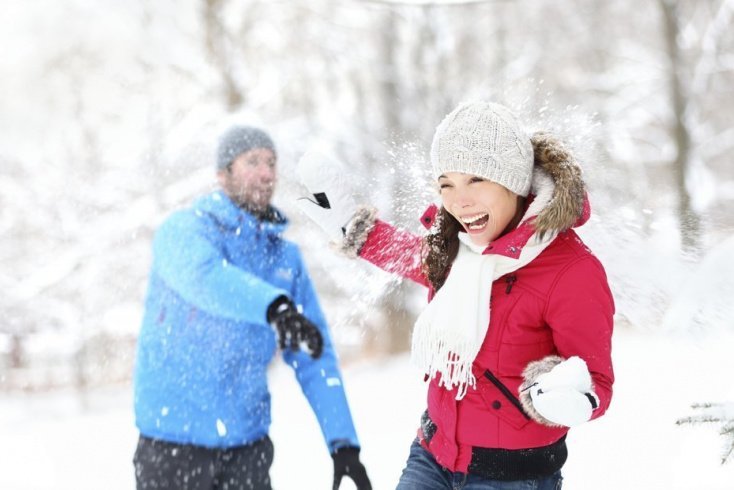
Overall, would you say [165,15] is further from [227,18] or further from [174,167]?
[174,167]

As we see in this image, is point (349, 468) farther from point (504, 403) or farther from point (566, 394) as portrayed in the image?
point (566, 394)

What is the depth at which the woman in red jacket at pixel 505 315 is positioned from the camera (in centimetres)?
159

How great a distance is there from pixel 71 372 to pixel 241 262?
26.3 feet

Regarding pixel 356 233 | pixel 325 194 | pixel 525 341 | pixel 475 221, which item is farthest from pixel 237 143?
pixel 525 341

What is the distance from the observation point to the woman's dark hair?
6.20 feet

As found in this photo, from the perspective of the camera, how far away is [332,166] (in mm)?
2223

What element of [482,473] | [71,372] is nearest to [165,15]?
[71,372]

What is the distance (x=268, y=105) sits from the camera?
10547 mm

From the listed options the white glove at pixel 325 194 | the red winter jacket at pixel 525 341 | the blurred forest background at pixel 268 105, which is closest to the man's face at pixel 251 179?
the white glove at pixel 325 194

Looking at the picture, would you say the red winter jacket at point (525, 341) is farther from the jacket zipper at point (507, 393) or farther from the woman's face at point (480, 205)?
the woman's face at point (480, 205)

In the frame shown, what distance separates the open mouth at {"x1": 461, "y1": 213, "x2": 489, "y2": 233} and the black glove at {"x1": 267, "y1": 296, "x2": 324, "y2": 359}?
53 centimetres

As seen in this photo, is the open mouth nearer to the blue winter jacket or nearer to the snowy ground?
the blue winter jacket

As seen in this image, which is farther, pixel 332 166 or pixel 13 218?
pixel 13 218

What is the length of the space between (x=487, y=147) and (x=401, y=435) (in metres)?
4.71
